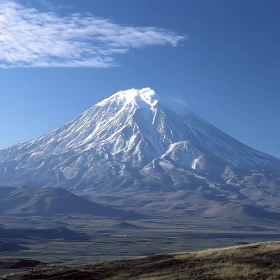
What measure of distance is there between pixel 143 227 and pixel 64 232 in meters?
43.2

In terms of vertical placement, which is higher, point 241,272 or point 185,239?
point 241,272

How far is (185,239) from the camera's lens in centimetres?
13725

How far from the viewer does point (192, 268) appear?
2906 cm

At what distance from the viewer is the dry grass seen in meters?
26.9

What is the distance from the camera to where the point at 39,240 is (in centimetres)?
13212

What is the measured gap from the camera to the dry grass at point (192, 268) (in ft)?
88.1

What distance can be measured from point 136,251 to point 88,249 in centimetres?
1125

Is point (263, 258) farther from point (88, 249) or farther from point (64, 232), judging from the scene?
point (64, 232)

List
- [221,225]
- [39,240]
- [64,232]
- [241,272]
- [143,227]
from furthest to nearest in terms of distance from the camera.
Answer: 1. [221,225]
2. [143,227]
3. [64,232]
4. [39,240]
5. [241,272]

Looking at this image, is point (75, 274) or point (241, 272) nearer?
point (241, 272)

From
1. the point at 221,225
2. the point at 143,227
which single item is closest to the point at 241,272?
the point at 143,227

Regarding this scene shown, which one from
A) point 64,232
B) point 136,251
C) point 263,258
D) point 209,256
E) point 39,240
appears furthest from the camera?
point 64,232

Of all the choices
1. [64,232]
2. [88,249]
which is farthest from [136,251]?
[64,232]

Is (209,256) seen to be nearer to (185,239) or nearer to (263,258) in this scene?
(263,258)
